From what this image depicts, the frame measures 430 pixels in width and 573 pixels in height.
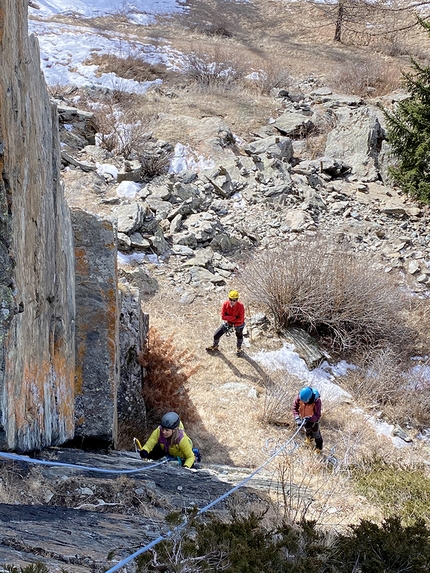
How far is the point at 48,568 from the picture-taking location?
2070mm

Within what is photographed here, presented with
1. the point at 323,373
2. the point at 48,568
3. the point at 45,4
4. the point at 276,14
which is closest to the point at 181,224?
the point at 323,373

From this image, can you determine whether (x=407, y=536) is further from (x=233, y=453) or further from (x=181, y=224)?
(x=181, y=224)

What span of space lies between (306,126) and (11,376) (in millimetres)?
16014

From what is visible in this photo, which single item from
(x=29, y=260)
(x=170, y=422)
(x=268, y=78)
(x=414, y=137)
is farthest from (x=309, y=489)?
(x=268, y=78)

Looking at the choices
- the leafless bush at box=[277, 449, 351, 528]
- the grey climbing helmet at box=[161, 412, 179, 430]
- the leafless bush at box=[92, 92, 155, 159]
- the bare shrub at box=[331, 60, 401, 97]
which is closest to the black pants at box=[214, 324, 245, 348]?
the leafless bush at box=[277, 449, 351, 528]

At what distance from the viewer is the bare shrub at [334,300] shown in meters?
8.81

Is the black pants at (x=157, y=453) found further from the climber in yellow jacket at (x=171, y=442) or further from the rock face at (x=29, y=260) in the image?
the rock face at (x=29, y=260)

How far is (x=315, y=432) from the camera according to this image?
6.33 meters

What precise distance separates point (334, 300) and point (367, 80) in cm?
1522

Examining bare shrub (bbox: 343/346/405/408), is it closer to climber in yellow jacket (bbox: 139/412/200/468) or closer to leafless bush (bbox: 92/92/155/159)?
climber in yellow jacket (bbox: 139/412/200/468)

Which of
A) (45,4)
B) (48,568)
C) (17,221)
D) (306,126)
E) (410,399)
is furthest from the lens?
(45,4)

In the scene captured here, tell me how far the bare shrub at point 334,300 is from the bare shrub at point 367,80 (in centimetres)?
1380

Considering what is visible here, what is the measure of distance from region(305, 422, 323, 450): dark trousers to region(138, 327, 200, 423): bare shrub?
64.2 inches

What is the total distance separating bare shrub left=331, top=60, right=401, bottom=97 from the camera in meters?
19.9
